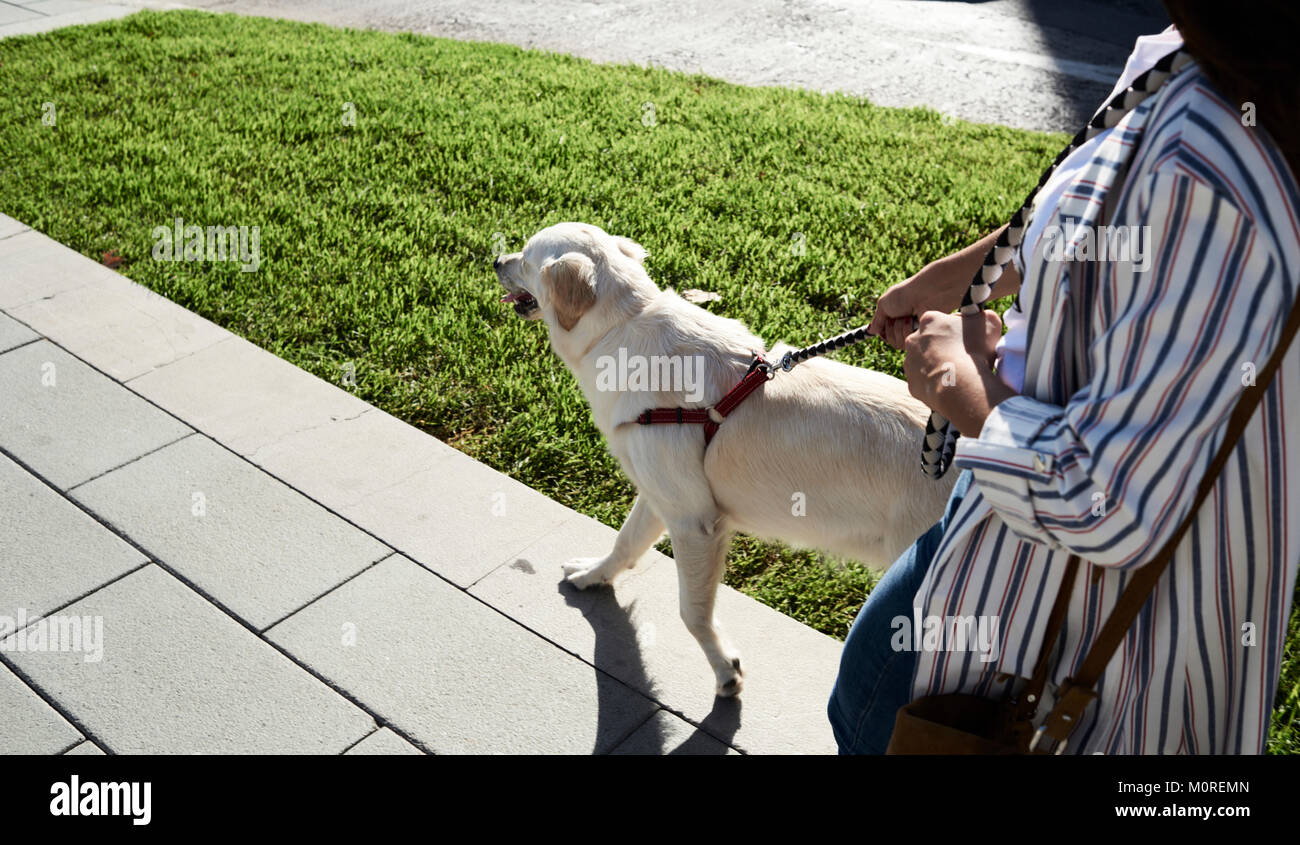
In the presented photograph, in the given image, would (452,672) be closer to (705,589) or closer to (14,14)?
(705,589)

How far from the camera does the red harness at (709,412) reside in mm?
3131

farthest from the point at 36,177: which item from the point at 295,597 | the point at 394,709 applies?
the point at 394,709

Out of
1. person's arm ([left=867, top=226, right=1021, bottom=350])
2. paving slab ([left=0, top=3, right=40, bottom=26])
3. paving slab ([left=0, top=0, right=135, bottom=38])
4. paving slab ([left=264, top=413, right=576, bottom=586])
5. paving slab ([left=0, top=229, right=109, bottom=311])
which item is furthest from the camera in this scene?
paving slab ([left=0, top=3, right=40, bottom=26])

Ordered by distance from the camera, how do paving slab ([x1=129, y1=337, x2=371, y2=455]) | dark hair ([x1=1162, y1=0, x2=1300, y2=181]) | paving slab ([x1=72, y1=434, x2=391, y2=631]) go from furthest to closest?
1. paving slab ([x1=129, y1=337, x2=371, y2=455])
2. paving slab ([x1=72, y1=434, x2=391, y2=631])
3. dark hair ([x1=1162, y1=0, x2=1300, y2=181])

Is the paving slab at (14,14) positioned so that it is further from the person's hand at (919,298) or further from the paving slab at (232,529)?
the person's hand at (919,298)

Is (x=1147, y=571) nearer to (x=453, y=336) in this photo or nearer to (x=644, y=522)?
(x=644, y=522)

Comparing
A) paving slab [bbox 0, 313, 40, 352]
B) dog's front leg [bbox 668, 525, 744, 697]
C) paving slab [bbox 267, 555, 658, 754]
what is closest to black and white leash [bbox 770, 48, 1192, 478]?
dog's front leg [bbox 668, 525, 744, 697]

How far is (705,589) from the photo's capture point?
329 centimetres

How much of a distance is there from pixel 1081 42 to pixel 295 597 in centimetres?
1164

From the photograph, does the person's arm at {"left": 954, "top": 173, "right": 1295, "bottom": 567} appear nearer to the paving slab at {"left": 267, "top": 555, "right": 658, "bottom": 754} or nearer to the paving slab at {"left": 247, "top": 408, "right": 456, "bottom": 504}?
the paving slab at {"left": 267, "top": 555, "right": 658, "bottom": 754}

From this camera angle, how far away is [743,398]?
10.3 ft

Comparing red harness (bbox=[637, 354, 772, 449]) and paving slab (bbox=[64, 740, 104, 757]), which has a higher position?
red harness (bbox=[637, 354, 772, 449])

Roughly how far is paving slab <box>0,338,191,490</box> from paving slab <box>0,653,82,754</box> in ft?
4.34

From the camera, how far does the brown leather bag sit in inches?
55.3
